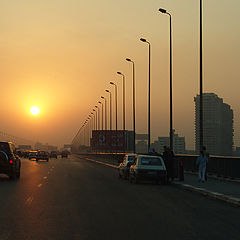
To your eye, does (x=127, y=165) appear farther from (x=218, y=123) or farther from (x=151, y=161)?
(x=218, y=123)

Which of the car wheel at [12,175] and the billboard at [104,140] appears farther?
the billboard at [104,140]

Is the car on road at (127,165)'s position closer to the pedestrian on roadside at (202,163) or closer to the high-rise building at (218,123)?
the pedestrian on roadside at (202,163)

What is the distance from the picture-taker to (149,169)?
2722cm

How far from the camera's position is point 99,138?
15075 centimetres

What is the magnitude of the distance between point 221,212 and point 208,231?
4.09 m

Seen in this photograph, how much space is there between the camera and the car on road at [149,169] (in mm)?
27141

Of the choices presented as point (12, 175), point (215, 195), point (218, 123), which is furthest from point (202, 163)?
point (218, 123)

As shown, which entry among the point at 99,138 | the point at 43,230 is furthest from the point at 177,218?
the point at 99,138

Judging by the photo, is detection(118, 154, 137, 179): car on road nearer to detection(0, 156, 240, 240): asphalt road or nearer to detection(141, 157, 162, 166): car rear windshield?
detection(141, 157, 162, 166): car rear windshield

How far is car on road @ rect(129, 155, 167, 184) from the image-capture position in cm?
2714

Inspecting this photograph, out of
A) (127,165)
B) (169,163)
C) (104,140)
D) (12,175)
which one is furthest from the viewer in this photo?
(104,140)

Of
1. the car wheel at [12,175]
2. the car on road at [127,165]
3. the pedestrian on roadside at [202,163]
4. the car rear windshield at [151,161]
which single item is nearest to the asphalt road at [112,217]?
the pedestrian on roadside at [202,163]

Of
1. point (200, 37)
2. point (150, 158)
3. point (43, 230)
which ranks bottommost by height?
point (43, 230)

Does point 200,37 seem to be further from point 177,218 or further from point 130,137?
point 130,137
